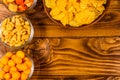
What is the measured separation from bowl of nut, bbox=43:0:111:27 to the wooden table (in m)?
0.05

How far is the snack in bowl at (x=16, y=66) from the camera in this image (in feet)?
2.97

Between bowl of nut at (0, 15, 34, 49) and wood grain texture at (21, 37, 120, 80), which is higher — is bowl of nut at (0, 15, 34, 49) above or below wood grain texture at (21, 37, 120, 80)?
above

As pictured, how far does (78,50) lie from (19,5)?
0.30 meters

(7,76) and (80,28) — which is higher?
(80,28)

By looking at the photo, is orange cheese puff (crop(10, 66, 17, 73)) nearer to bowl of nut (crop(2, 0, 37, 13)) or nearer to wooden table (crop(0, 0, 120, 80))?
wooden table (crop(0, 0, 120, 80))

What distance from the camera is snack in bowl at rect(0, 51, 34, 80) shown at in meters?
0.90

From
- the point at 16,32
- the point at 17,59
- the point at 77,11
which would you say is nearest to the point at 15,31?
the point at 16,32

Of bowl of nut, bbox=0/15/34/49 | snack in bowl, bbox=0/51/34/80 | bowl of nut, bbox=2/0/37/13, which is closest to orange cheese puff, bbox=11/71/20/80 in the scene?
snack in bowl, bbox=0/51/34/80

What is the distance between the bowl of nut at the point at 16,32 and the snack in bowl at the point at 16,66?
4cm

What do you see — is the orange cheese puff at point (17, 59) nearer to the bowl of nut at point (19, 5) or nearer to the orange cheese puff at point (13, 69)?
the orange cheese puff at point (13, 69)

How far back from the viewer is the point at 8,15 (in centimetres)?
100

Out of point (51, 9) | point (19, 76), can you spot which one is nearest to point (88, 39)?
point (51, 9)

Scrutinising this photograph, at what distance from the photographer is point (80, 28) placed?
0.96 m

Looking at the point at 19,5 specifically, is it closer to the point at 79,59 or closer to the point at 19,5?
the point at 19,5
